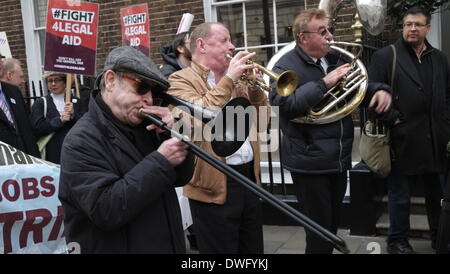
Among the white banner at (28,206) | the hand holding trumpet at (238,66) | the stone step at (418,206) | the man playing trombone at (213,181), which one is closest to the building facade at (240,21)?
the stone step at (418,206)

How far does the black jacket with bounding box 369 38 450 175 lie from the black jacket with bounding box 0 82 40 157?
312 centimetres

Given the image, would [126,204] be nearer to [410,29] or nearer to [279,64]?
[279,64]

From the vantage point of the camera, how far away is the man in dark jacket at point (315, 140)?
3.22 meters

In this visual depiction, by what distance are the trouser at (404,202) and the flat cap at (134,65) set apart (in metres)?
3.02

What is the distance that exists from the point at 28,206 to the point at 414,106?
3.19m

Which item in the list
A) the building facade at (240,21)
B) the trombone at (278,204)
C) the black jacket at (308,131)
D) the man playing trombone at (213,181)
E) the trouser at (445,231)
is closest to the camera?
the trombone at (278,204)

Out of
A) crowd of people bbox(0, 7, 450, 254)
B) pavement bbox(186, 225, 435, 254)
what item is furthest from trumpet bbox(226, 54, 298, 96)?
pavement bbox(186, 225, 435, 254)

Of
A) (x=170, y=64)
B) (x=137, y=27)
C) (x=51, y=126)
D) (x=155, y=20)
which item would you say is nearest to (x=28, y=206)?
(x=170, y=64)

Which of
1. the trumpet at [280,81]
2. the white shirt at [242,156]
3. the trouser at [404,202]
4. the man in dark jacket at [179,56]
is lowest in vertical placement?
the trouser at [404,202]

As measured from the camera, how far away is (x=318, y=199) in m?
3.25

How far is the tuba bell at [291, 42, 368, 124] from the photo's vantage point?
3.23m

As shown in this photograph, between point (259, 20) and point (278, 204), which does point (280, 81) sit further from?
point (259, 20)

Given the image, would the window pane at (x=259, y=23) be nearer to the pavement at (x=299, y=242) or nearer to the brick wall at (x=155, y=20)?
the brick wall at (x=155, y=20)

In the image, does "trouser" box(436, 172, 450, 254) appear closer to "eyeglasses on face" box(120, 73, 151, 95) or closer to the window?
"eyeglasses on face" box(120, 73, 151, 95)
